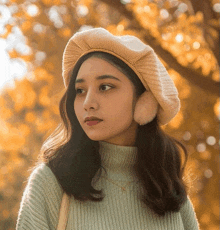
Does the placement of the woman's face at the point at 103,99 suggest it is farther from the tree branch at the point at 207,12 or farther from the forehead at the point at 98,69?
the tree branch at the point at 207,12

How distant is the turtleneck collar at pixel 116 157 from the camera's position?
7.52 feet

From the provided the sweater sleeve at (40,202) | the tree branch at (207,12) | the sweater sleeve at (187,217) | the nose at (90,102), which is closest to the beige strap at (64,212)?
the sweater sleeve at (40,202)

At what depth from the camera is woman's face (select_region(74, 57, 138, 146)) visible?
213cm

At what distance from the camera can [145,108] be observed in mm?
2254

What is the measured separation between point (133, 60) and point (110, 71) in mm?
144

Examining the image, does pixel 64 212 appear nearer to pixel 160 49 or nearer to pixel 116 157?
pixel 116 157

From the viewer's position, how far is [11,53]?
4875 mm

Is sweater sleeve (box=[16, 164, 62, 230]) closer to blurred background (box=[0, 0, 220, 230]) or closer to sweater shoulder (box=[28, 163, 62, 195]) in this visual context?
sweater shoulder (box=[28, 163, 62, 195])

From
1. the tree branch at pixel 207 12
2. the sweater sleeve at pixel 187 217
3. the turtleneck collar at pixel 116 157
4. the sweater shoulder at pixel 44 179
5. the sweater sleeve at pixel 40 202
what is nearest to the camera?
the sweater sleeve at pixel 40 202

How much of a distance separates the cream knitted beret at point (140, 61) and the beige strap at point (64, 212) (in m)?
0.56

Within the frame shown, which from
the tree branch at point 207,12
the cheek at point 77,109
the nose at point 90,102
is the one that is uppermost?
the nose at point 90,102

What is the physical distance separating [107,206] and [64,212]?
0.26m

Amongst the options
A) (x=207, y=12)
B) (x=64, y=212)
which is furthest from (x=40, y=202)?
(x=207, y=12)

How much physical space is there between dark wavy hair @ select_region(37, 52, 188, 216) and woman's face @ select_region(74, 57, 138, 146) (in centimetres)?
→ 6
